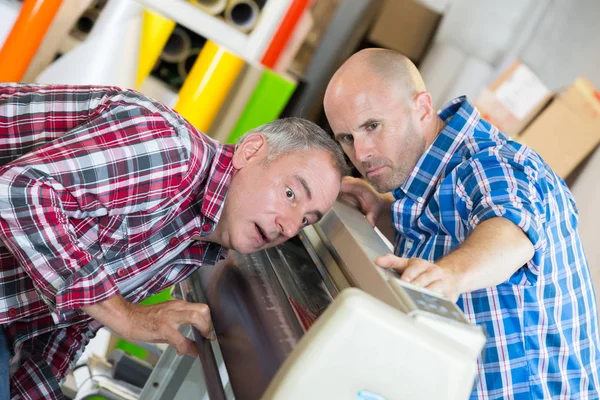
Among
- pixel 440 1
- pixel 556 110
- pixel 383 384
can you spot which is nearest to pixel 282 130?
pixel 383 384

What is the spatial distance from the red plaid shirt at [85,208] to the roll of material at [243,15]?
1844mm

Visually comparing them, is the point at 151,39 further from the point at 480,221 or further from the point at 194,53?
the point at 480,221

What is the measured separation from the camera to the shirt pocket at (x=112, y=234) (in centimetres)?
117

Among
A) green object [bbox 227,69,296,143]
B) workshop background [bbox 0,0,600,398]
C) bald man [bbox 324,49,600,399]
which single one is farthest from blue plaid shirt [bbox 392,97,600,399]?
green object [bbox 227,69,296,143]

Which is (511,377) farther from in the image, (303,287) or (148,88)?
(148,88)

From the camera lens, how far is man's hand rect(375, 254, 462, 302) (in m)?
0.89

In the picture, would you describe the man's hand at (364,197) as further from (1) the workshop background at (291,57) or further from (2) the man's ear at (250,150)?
(1) the workshop background at (291,57)

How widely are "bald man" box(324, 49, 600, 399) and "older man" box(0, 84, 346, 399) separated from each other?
0.24m

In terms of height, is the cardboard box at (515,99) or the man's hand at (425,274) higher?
the cardboard box at (515,99)

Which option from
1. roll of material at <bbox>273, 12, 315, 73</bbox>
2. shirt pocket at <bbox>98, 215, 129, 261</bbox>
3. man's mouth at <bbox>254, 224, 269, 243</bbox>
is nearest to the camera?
shirt pocket at <bbox>98, 215, 129, 261</bbox>

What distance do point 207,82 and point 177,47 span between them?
31cm

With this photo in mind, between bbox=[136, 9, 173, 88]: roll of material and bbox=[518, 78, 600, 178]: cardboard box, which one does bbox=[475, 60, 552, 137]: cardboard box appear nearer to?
bbox=[518, 78, 600, 178]: cardboard box

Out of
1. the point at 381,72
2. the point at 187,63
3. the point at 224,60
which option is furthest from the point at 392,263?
the point at 187,63

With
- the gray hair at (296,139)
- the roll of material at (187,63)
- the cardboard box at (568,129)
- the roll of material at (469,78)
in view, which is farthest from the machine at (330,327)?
the roll of material at (469,78)
